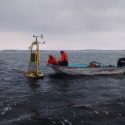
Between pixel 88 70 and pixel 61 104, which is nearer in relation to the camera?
pixel 61 104

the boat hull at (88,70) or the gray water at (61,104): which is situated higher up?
the boat hull at (88,70)

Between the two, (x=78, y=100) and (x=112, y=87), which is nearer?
(x=78, y=100)

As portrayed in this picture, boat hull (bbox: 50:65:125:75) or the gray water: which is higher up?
boat hull (bbox: 50:65:125:75)

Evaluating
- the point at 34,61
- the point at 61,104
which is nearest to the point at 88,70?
the point at 34,61

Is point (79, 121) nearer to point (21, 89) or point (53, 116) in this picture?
point (53, 116)

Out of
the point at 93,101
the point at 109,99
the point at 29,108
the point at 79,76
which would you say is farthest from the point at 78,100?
the point at 79,76

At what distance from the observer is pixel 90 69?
96.8 ft

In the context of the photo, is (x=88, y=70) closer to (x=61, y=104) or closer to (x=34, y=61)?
(x=34, y=61)

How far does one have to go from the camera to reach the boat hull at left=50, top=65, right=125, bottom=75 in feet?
92.8

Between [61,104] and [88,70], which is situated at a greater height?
[88,70]

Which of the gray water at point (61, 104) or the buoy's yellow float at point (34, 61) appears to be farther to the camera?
the buoy's yellow float at point (34, 61)

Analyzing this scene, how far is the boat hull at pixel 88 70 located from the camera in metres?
28.3

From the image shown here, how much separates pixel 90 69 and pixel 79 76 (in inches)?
56.7

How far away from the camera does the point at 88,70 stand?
96.8ft
